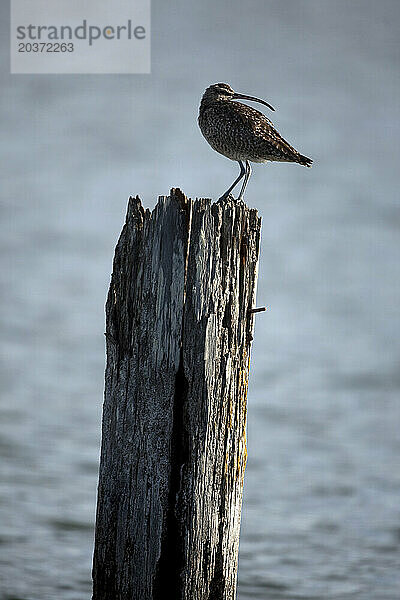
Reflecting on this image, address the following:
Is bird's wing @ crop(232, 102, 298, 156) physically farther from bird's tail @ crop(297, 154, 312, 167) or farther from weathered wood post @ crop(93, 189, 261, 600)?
weathered wood post @ crop(93, 189, 261, 600)

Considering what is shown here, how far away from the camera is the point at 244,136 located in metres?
4.29

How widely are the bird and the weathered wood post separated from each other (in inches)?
43.4

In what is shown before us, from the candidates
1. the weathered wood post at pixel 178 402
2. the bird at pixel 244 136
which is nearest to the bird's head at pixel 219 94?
the bird at pixel 244 136

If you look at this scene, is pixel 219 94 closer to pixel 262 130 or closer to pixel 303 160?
pixel 262 130

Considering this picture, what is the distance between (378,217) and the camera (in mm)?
16219

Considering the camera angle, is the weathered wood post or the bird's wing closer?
the weathered wood post

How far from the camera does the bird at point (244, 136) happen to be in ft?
14.1

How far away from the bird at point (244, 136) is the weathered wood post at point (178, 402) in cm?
110

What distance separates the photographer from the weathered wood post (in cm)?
317

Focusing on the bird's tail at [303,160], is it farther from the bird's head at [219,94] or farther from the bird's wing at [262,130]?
the bird's head at [219,94]

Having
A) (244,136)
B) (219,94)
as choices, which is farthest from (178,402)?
(219,94)

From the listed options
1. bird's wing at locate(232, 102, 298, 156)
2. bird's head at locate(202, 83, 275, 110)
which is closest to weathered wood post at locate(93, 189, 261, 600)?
bird's wing at locate(232, 102, 298, 156)

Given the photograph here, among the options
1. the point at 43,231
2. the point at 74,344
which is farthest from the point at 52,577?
the point at 43,231

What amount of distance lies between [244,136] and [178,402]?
1.60 m
